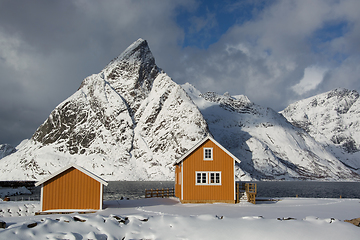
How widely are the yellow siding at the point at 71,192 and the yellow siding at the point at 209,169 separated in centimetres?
1209

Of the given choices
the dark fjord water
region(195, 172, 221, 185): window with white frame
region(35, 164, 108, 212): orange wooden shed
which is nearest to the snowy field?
region(35, 164, 108, 212): orange wooden shed

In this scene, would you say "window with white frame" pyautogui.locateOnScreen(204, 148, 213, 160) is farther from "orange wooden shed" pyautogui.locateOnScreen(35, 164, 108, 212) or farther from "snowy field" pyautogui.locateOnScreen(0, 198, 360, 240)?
"snowy field" pyautogui.locateOnScreen(0, 198, 360, 240)

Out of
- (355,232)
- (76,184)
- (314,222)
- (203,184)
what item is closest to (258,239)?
(314,222)

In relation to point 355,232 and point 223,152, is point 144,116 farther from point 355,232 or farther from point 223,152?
point 355,232

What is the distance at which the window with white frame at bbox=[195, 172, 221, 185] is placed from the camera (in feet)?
126

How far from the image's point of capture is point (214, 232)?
16.7 meters

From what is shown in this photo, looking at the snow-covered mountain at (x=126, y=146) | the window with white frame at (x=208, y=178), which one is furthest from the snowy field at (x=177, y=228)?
the snow-covered mountain at (x=126, y=146)

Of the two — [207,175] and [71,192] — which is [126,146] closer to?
[207,175]

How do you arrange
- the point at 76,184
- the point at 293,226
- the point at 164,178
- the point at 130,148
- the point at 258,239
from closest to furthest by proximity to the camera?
the point at 258,239
the point at 293,226
the point at 76,184
the point at 164,178
the point at 130,148

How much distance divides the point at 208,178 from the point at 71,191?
54.3ft

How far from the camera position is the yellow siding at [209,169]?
125 feet

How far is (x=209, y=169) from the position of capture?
3881 cm

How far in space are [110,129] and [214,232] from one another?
185210 millimetres

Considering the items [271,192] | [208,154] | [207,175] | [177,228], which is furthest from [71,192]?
[271,192]
